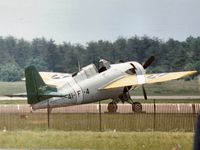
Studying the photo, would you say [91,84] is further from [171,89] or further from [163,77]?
[171,89]

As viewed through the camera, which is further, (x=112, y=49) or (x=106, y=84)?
(x=112, y=49)

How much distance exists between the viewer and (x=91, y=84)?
35250 millimetres

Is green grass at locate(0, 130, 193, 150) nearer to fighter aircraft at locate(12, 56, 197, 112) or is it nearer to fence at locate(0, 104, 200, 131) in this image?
fence at locate(0, 104, 200, 131)

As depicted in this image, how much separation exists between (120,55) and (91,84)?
3540 centimetres

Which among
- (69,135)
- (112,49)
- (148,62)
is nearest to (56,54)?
(112,49)

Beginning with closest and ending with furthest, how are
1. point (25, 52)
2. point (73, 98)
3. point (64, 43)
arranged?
point (73, 98), point (64, 43), point (25, 52)

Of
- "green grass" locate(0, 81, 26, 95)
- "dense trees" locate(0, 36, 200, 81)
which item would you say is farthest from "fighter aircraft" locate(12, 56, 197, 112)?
"dense trees" locate(0, 36, 200, 81)

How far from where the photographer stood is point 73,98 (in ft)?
107

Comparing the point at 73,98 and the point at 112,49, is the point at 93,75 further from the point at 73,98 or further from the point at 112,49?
the point at 112,49

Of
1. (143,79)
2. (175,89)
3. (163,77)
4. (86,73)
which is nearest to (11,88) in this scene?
(175,89)

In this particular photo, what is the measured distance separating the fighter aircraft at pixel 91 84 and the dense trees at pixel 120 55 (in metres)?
25.5

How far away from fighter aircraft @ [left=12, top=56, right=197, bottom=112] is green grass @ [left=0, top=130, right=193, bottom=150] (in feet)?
31.4

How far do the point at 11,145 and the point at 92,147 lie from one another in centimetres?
258

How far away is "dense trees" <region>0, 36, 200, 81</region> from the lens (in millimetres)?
66812
